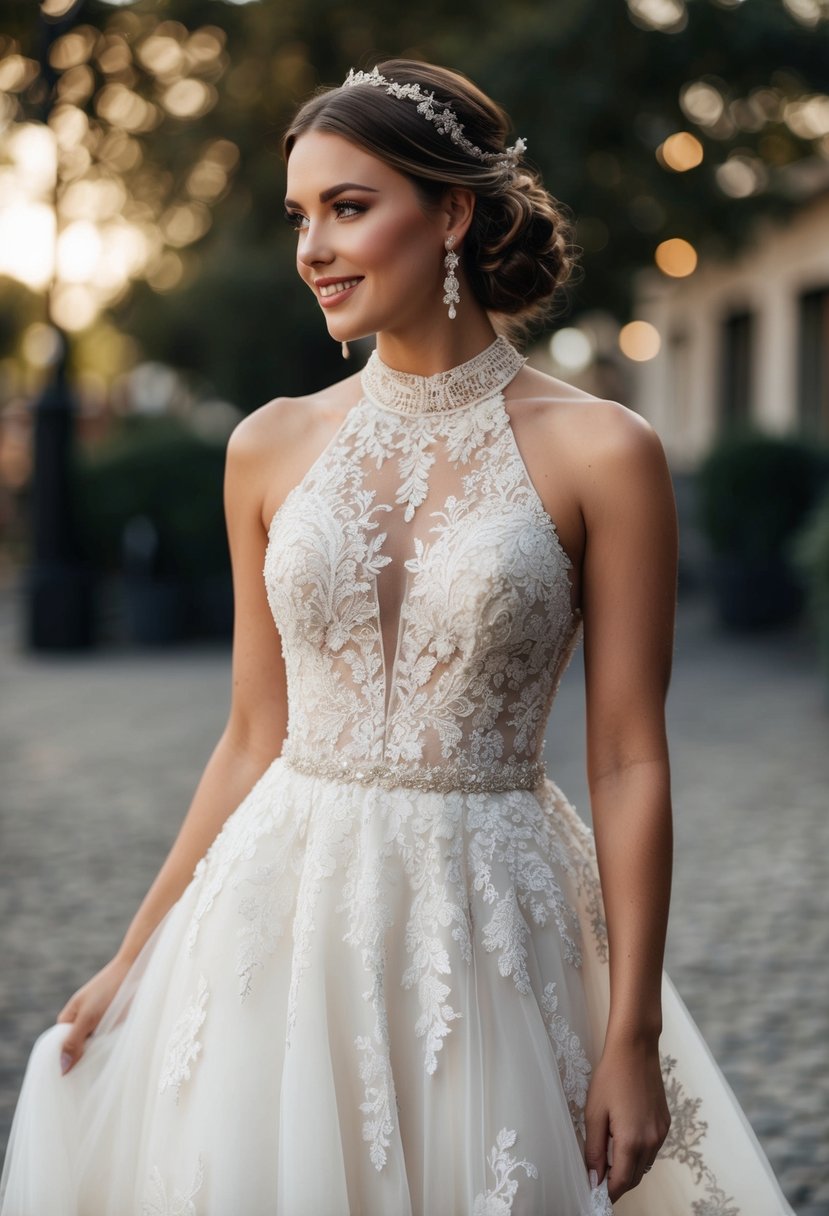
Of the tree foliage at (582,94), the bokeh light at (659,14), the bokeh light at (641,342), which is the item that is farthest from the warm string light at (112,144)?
the bokeh light at (641,342)

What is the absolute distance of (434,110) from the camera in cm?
212

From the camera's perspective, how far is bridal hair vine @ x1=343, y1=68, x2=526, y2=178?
211cm

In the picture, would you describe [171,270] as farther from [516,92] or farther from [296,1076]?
[296,1076]

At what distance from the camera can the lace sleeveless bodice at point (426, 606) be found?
2.02 m

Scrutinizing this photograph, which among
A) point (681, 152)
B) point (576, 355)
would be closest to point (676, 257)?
point (681, 152)

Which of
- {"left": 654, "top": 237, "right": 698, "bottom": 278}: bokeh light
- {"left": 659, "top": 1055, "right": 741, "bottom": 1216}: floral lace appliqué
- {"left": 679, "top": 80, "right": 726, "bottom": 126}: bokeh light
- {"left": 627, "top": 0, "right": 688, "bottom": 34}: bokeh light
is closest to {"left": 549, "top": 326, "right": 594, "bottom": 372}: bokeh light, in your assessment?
{"left": 654, "top": 237, "right": 698, "bottom": 278}: bokeh light

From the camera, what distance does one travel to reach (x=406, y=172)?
208cm

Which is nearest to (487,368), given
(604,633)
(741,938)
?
(604,633)

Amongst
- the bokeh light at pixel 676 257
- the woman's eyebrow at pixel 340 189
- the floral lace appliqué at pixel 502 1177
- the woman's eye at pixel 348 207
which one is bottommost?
the floral lace appliqué at pixel 502 1177

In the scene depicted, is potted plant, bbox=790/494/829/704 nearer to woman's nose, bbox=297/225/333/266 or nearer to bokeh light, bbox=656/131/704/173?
bokeh light, bbox=656/131/704/173

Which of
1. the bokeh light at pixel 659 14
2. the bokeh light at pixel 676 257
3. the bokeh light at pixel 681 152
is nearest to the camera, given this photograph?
the bokeh light at pixel 659 14

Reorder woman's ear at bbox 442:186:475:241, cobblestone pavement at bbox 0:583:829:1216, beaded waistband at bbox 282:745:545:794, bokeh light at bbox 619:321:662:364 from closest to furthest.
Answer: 1. beaded waistband at bbox 282:745:545:794
2. woman's ear at bbox 442:186:475:241
3. cobblestone pavement at bbox 0:583:829:1216
4. bokeh light at bbox 619:321:662:364

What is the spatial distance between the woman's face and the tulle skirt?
2.34 ft

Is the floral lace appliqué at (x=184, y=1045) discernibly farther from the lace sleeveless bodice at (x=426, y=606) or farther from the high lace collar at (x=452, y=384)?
the high lace collar at (x=452, y=384)
